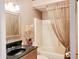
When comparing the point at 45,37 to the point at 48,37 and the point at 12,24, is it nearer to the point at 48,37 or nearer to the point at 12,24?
the point at 48,37

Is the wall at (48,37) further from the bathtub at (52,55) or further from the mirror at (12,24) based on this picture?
the mirror at (12,24)

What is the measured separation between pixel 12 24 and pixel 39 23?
1949 mm

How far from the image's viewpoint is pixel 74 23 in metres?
1.01

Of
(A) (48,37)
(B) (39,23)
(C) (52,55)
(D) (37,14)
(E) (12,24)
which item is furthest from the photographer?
(A) (48,37)

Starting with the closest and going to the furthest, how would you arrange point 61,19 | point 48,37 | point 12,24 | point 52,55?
point 12,24, point 61,19, point 52,55, point 48,37

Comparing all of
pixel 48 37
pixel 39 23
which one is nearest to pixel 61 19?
pixel 39 23

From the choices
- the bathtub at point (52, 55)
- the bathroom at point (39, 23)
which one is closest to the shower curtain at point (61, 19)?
the bathroom at point (39, 23)

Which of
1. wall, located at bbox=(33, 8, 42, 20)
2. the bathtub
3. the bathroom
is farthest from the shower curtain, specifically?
wall, located at bbox=(33, 8, 42, 20)

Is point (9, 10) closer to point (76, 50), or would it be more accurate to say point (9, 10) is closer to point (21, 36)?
point (21, 36)

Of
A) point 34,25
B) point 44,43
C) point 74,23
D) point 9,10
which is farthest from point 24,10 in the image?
point 74,23

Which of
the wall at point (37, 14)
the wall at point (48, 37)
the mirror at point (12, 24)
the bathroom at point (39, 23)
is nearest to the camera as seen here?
the mirror at point (12, 24)

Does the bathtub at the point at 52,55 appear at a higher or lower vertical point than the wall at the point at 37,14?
lower

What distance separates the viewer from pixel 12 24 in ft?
10.7

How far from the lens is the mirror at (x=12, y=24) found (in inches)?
119
